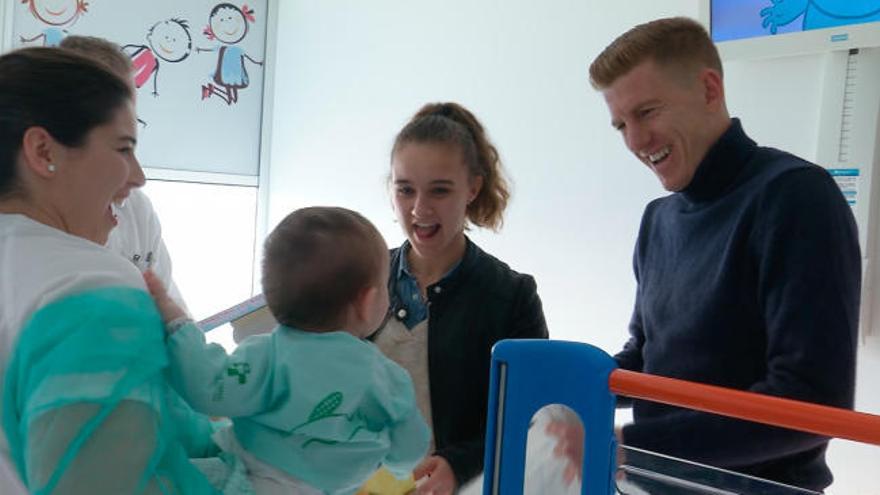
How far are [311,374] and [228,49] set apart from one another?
317cm

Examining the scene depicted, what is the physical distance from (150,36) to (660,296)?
293cm

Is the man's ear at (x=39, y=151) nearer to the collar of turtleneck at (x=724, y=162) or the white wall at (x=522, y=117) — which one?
the collar of turtleneck at (x=724, y=162)

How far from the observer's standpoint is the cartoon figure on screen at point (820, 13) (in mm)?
1822

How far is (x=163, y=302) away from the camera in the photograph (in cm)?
78

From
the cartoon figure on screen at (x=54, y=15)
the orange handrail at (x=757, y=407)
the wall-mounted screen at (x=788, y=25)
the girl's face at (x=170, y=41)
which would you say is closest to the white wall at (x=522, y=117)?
the wall-mounted screen at (x=788, y=25)

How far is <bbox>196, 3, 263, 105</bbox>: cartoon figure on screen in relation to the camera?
3627mm

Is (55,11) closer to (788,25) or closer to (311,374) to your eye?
(788,25)

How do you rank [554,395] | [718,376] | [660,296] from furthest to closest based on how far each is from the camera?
1. [660,296]
2. [718,376]
3. [554,395]

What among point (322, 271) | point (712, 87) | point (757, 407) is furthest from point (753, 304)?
point (322, 271)

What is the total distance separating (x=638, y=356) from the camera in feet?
4.28

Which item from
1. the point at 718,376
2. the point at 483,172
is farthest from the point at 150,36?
the point at 718,376

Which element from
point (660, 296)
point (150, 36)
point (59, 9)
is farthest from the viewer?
point (150, 36)

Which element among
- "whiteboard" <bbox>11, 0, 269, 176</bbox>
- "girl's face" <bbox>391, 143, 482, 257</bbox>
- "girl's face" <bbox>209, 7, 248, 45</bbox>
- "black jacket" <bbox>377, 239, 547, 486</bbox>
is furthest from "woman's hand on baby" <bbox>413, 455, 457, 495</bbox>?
"girl's face" <bbox>209, 7, 248, 45</bbox>

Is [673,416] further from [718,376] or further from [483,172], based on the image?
[483,172]
